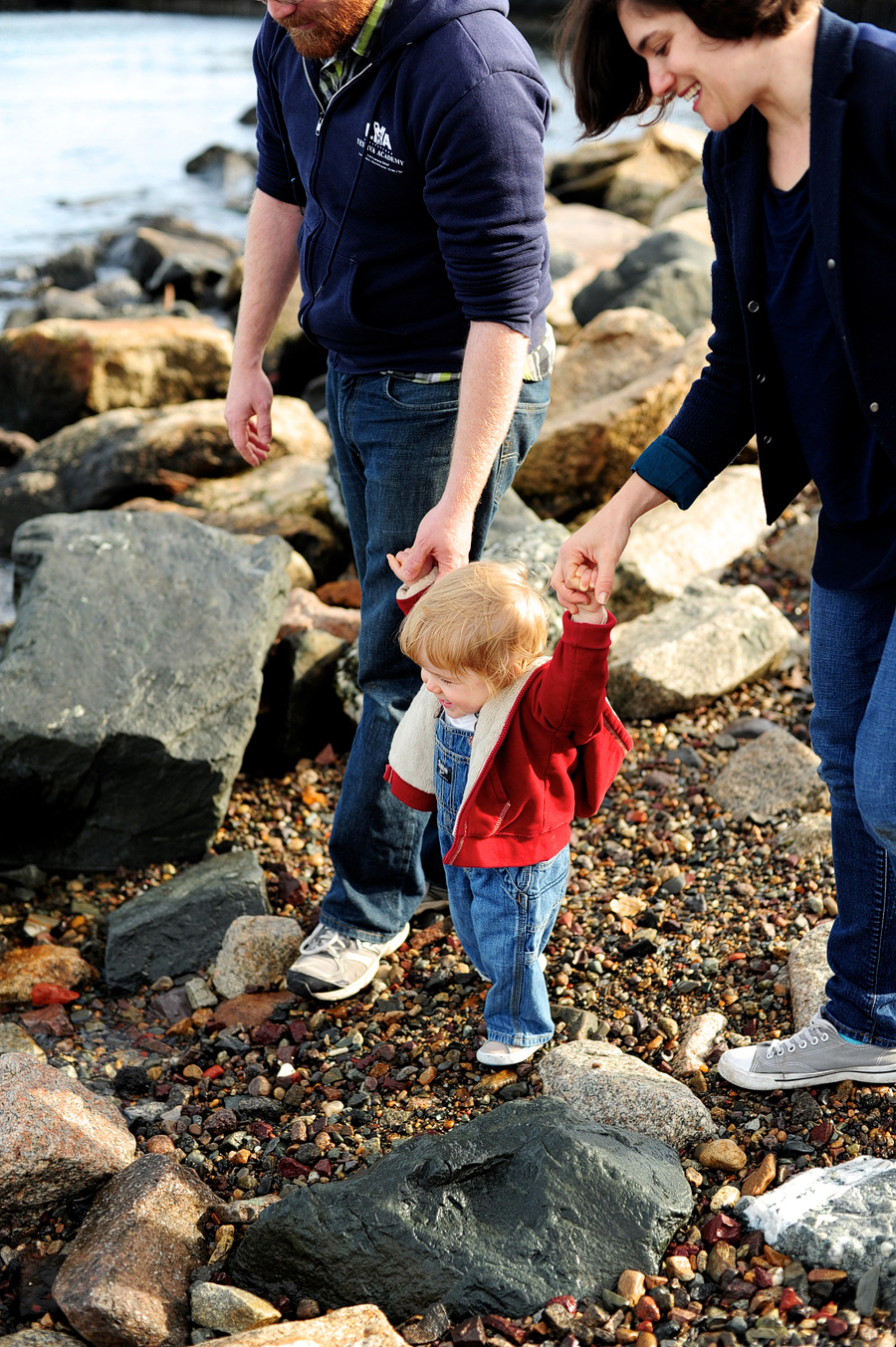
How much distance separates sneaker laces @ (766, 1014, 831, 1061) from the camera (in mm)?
2436

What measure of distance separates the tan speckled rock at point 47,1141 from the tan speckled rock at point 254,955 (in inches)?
26.2

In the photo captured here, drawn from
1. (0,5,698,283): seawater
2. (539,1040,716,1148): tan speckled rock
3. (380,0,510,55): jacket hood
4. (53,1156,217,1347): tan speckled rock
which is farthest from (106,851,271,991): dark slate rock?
(0,5,698,283): seawater

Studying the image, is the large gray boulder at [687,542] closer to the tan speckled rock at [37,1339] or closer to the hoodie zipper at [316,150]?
the hoodie zipper at [316,150]

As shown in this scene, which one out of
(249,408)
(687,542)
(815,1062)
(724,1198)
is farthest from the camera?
(687,542)

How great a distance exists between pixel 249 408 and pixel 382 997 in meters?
1.55

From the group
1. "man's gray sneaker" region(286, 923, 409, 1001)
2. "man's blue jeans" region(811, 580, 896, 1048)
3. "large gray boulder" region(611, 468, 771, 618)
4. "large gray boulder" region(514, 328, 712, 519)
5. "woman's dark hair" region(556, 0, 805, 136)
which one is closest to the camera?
"woman's dark hair" region(556, 0, 805, 136)

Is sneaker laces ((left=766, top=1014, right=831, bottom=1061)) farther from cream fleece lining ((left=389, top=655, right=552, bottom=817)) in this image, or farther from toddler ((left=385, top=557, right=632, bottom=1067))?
cream fleece lining ((left=389, top=655, right=552, bottom=817))

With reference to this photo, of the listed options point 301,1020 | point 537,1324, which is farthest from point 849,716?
point 301,1020

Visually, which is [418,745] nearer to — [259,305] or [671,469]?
[671,469]

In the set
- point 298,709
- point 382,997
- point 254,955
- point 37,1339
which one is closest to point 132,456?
point 298,709

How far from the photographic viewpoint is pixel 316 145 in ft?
8.21

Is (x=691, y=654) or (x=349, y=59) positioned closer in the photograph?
(x=349, y=59)

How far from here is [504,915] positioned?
98.0 inches

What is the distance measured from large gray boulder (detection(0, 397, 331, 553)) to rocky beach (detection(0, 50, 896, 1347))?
0.84 m
